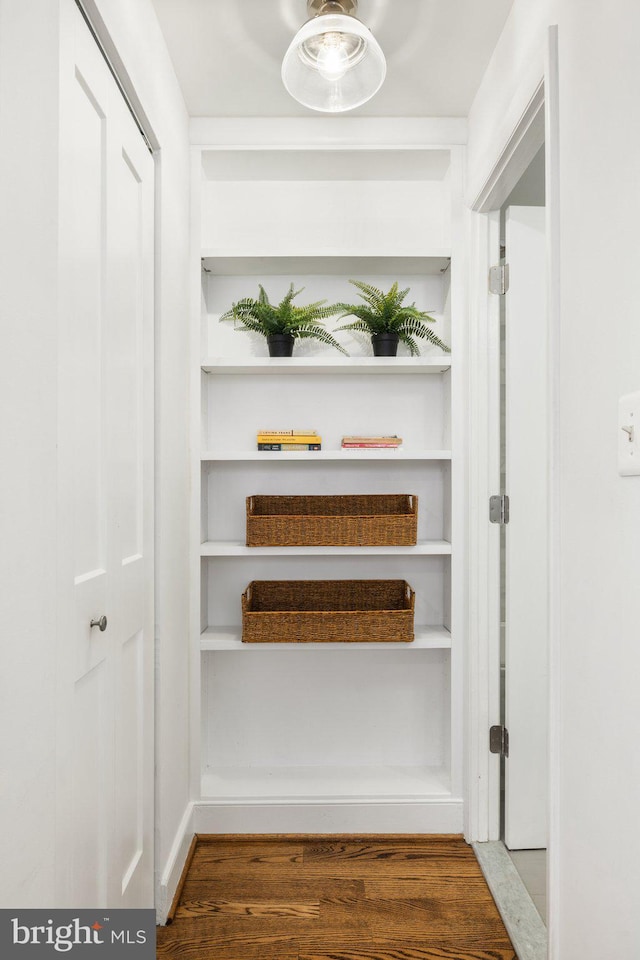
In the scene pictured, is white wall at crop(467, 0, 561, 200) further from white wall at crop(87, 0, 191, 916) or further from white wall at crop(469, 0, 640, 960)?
white wall at crop(87, 0, 191, 916)

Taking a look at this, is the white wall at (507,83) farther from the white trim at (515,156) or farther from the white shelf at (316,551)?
the white shelf at (316,551)

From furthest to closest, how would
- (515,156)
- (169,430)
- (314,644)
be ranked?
(314,644) → (169,430) → (515,156)

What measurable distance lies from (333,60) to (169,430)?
111cm

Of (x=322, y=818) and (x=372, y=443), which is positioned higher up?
(x=372, y=443)

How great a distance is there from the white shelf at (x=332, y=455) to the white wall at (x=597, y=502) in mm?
946

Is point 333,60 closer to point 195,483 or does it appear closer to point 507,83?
point 507,83

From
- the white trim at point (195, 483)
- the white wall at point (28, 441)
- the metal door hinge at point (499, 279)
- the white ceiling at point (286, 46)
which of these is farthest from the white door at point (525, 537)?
the white wall at point (28, 441)

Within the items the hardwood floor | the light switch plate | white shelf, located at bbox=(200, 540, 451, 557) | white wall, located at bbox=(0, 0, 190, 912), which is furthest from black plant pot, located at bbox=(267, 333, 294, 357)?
the hardwood floor

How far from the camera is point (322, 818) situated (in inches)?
91.7

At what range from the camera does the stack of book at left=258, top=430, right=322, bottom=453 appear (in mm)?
2373

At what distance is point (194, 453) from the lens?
232 centimetres

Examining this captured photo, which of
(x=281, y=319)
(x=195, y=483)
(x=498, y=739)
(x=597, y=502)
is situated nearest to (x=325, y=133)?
(x=281, y=319)

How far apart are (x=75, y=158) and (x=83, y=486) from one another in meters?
0.62

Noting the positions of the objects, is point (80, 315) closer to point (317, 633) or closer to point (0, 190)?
point (0, 190)
